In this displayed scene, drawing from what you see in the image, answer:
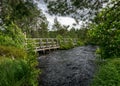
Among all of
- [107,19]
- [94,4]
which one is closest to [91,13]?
[94,4]

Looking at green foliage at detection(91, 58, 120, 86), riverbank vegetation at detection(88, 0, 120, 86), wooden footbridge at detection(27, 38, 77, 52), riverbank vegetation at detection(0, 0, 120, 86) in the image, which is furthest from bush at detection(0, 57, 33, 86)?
wooden footbridge at detection(27, 38, 77, 52)

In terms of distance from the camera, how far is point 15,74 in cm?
980

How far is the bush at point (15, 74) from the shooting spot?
8743 millimetres

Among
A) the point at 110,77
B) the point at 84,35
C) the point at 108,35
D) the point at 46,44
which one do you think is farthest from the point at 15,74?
the point at 46,44

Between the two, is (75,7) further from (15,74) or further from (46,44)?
(46,44)

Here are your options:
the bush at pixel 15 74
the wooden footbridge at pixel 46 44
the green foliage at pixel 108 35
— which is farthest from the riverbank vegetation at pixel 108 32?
the wooden footbridge at pixel 46 44

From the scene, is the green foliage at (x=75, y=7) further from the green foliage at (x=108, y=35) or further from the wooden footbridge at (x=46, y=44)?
the wooden footbridge at (x=46, y=44)

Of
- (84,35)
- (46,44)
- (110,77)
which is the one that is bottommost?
(110,77)

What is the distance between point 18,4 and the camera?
794cm

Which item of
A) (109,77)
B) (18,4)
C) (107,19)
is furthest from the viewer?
(109,77)

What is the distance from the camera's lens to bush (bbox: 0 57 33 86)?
8743mm

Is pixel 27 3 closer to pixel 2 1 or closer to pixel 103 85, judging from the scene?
pixel 2 1

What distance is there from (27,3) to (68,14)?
1.75m

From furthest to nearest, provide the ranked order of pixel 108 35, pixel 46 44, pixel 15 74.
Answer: pixel 46 44 < pixel 15 74 < pixel 108 35
